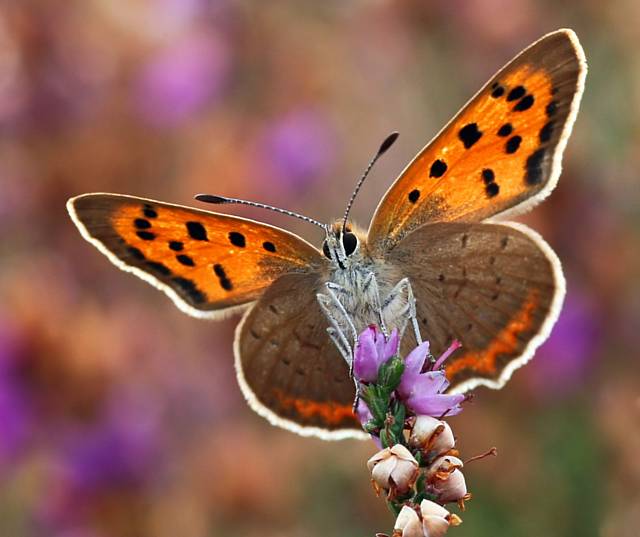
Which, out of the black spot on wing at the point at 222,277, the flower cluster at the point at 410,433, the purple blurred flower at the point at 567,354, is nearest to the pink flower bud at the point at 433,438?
the flower cluster at the point at 410,433

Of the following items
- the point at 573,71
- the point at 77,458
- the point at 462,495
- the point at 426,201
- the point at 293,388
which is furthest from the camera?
the point at 77,458

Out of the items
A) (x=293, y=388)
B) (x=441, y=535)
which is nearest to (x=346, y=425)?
(x=293, y=388)

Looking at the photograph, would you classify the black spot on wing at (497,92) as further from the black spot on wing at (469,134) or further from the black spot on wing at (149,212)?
the black spot on wing at (149,212)

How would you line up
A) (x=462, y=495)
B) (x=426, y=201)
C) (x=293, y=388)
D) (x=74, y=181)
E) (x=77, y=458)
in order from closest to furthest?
(x=462, y=495) → (x=426, y=201) → (x=293, y=388) → (x=77, y=458) → (x=74, y=181)

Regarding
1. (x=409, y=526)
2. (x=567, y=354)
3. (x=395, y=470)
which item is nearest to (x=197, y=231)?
(x=395, y=470)

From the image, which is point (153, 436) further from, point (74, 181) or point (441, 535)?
point (441, 535)
